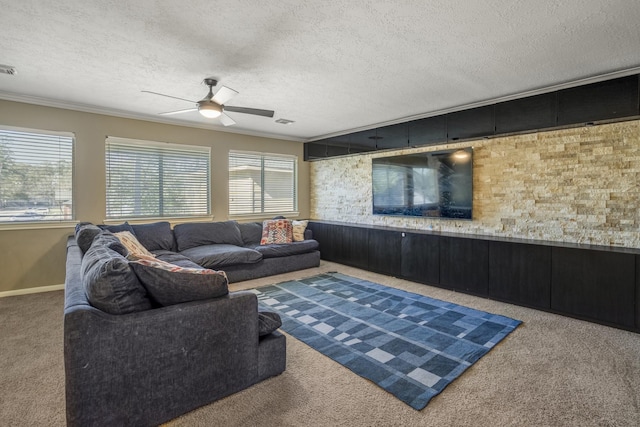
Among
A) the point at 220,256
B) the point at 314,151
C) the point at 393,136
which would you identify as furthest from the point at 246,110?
the point at 314,151

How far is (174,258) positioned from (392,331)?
297cm

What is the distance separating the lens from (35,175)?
13.8 feet

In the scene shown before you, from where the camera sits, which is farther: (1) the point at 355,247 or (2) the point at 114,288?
(1) the point at 355,247

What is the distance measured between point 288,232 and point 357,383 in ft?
12.2

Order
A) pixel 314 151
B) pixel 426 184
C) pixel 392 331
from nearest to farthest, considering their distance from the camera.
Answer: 1. pixel 392 331
2. pixel 426 184
3. pixel 314 151

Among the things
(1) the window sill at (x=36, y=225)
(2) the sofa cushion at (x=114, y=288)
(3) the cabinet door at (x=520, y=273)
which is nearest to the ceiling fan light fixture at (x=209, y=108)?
(2) the sofa cushion at (x=114, y=288)

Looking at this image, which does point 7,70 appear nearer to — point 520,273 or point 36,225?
point 36,225

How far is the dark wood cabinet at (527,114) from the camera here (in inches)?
143

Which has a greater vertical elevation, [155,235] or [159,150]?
[159,150]

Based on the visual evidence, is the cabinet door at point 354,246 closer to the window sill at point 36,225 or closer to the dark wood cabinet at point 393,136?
the dark wood cabinet at point 393,136

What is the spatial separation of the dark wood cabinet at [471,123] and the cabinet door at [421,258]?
1539 millimetres

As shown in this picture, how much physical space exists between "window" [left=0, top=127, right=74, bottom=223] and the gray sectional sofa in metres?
2.82

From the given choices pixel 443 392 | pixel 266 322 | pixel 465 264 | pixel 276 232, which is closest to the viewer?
pixel 443 392

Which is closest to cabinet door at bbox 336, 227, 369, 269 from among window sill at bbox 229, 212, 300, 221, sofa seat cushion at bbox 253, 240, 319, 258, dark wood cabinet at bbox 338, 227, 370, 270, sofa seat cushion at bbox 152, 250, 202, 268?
dark wood cabinet at bbox 338, 227, 370, 270
